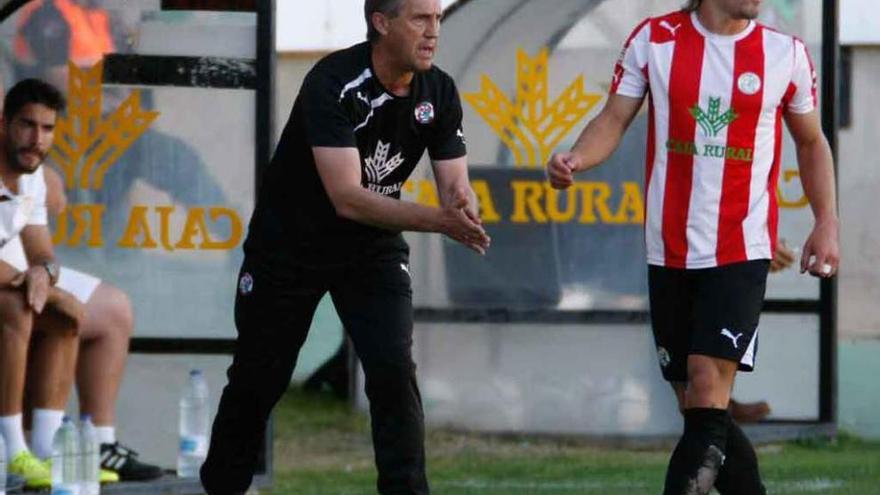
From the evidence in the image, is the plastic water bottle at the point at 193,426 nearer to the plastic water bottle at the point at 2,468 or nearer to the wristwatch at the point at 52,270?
the wristwatch at the point at 52,270

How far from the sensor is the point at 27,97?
9352 mm

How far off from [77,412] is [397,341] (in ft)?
11.1

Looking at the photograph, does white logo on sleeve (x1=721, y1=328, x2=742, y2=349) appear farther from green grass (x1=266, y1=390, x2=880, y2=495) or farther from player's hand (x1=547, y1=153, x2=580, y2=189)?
green grass (x1=266, y1=390, x2=880, y2=495)

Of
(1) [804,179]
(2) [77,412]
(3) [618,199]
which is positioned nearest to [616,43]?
(3) [618,199]

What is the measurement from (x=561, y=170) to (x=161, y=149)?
354 centimetres

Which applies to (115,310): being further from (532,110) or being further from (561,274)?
(561,274)

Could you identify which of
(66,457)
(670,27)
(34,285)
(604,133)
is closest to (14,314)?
(34,285)

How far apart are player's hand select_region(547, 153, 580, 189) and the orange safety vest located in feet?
11.6

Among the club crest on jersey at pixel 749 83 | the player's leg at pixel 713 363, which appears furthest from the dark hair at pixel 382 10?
the player's leg at pixel 713 363

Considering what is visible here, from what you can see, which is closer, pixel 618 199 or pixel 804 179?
pixel 804 179

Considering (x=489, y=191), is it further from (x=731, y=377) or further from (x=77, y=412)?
(x=731, y=377)

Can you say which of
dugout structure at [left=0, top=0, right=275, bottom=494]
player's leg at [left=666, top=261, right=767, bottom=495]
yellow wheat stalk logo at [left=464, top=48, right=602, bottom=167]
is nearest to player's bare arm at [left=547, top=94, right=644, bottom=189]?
player's leg at [left=666, top=261, right=767, bottom=495]

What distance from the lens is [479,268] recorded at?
1227cm

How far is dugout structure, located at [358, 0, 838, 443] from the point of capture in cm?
1206
